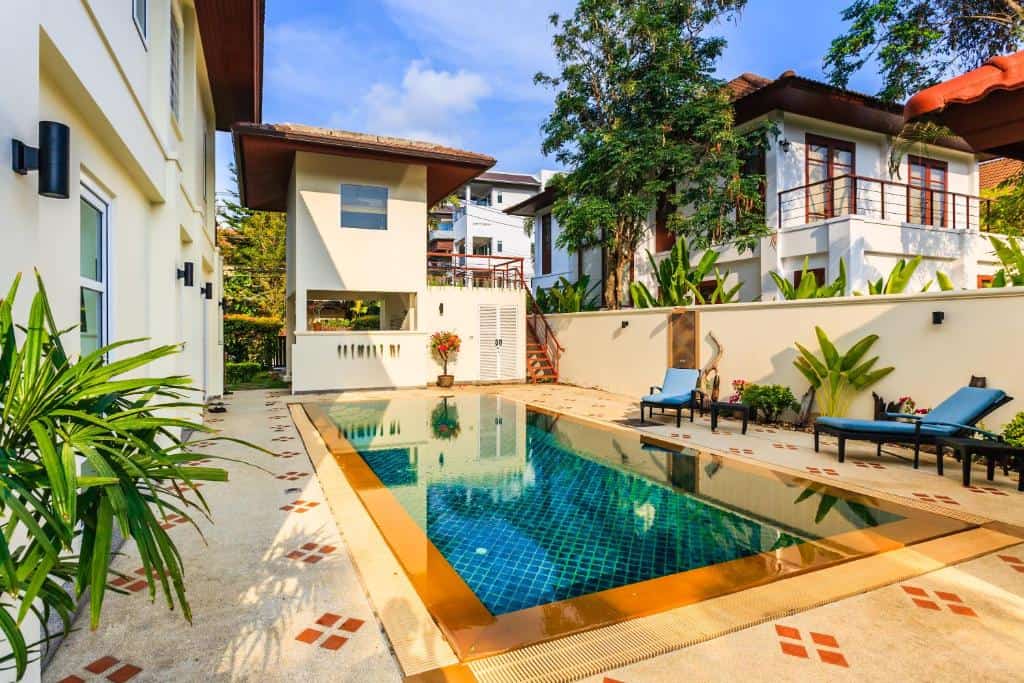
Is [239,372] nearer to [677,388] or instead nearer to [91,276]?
[677,388]

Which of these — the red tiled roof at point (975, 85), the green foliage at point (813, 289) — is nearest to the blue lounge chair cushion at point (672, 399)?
the green foliage at point (813, 289)

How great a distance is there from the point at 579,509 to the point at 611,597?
216cm

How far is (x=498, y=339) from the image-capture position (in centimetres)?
1755

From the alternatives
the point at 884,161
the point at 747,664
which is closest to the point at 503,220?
the point at 884,161

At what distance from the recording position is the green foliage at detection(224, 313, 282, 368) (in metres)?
21.1

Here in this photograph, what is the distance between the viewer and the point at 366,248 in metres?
15.2

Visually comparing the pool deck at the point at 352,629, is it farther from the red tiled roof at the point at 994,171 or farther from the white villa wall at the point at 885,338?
the red tiled roof at the point at 994,171

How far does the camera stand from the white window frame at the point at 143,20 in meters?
5.25

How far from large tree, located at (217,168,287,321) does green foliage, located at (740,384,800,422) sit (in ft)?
61.5

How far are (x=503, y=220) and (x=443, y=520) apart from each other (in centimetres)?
3644

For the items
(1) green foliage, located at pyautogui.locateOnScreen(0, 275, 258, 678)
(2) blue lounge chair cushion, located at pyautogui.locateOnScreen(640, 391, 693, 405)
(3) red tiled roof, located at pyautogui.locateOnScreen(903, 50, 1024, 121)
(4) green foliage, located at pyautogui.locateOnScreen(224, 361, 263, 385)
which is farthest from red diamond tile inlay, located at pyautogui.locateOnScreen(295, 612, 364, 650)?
(4) green foliage, located at pyautogui.locateOnScreen(224, 361, 263, 385)

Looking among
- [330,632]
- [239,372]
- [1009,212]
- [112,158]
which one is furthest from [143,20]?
[1009,212]

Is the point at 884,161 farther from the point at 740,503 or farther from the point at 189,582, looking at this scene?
the point at 189,582

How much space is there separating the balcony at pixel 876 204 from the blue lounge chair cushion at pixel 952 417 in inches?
331
